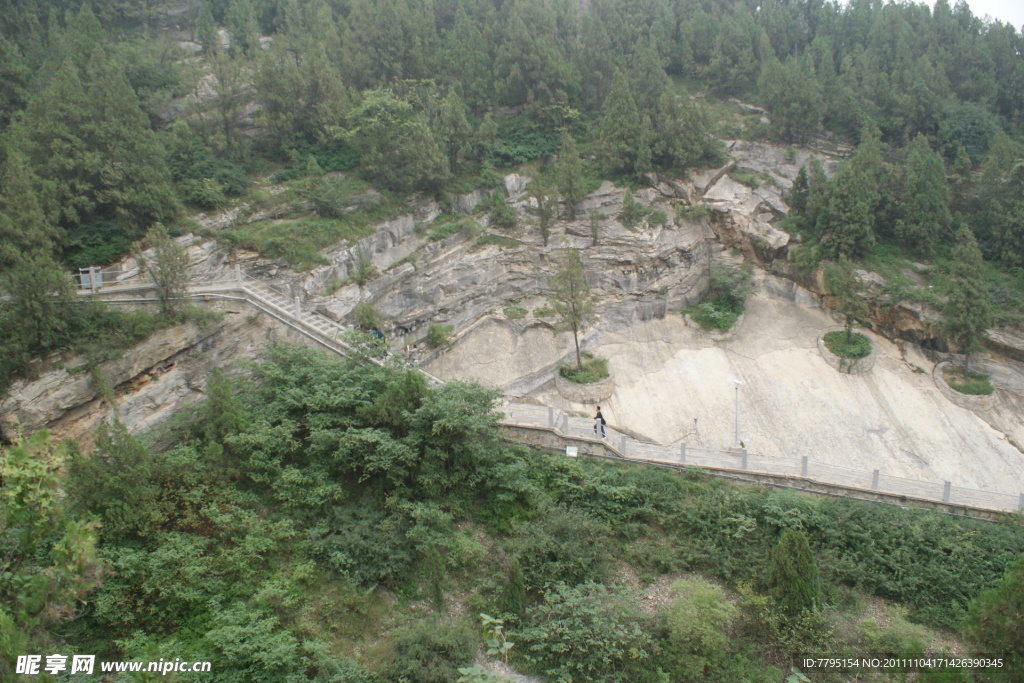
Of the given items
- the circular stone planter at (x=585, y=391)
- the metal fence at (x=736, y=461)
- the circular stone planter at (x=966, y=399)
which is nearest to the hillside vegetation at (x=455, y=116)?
the circular stone planter at (x=966, y=399)

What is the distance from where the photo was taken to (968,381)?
21484 millimetres

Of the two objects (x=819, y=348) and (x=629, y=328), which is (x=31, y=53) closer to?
(x=629, y=328)

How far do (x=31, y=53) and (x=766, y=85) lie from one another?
30.8 meters

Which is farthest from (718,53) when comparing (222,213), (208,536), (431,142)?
(208,536)

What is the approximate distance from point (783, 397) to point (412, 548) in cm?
1361

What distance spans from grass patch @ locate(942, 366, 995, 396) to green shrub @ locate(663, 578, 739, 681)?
1456 cm

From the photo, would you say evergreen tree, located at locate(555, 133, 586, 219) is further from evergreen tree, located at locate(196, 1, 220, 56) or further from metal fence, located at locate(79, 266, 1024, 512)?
evergreen tree, located at locate(196, 1, 220, 56)

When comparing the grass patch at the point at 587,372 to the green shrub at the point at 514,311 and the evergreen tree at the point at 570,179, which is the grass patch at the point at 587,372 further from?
the evergreen tree at the point at 570,179

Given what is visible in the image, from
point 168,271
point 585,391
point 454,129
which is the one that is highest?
point 454,129

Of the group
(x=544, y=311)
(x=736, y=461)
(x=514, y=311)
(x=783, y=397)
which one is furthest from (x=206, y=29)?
(x=736, y=461)

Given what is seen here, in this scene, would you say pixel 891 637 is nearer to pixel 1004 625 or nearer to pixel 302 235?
pixel 1004 625

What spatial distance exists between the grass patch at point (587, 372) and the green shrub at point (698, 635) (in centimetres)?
988

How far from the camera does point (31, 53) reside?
1040 inches

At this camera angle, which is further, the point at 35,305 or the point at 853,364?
the point at 853,364
